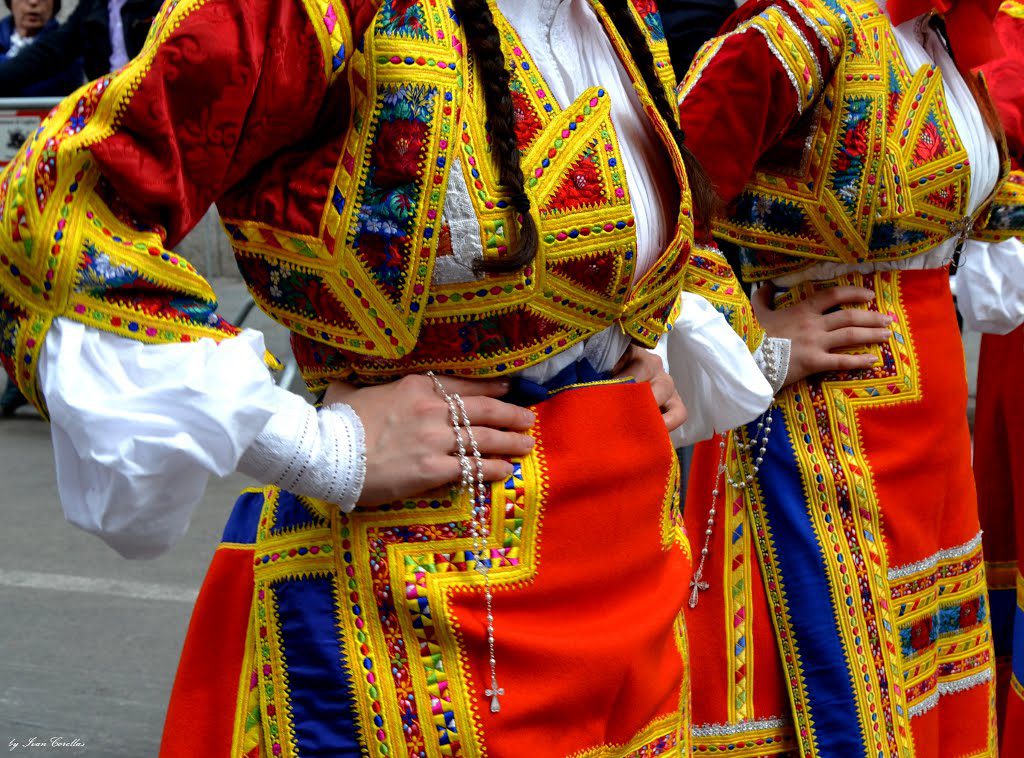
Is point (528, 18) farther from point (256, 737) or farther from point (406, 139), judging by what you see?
point (256, 737)

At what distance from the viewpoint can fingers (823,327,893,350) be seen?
80.7 inches

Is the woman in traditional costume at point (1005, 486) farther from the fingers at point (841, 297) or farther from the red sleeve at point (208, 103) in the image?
the red sleeve at point (208, 103)

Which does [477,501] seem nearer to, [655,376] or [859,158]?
[655,376]

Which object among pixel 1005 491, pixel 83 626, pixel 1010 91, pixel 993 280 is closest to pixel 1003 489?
pixel 1005 491

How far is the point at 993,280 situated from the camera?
2451mm

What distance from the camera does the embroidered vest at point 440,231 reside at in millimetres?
1175

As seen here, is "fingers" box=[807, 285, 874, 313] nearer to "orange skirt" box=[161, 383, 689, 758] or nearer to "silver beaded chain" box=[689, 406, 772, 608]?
"silver beaded chain" box=[689, 406, 772, 608]

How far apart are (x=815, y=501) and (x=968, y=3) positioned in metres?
0.82

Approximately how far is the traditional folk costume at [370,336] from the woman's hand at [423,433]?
0.02 m

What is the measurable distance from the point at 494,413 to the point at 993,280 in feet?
5.01

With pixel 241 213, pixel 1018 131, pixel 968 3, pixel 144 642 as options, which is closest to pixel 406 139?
pixel 241 213

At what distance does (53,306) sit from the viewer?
106cm

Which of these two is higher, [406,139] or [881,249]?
[406,139]

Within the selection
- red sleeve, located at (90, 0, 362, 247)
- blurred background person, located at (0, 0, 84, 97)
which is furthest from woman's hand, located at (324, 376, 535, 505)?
blurred background person, located at (0, 0, 84, 97)
